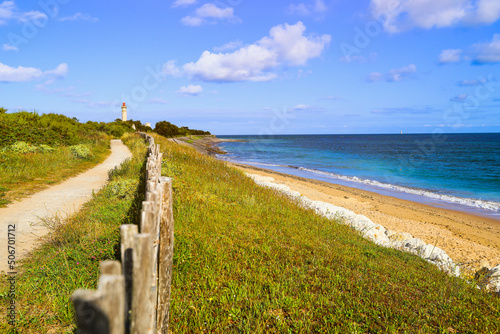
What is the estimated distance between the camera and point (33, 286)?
3.83 metres

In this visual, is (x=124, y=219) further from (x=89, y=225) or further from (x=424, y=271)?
(x=424, y=271)

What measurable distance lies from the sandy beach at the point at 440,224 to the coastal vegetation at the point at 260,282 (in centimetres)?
331

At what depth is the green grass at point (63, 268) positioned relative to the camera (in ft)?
10.8

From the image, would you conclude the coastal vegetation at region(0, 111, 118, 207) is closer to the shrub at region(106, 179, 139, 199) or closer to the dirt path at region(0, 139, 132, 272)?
the dirt path at region(0, 139, 132, 272)

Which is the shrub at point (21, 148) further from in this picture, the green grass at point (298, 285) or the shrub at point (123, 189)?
the green grass at point (298, 285)

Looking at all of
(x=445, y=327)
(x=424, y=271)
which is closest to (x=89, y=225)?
(x=445, y=327)

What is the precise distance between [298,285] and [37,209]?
702 centimetres

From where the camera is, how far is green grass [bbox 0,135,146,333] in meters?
3.30

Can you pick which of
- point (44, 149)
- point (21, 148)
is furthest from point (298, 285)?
point (44, 149)

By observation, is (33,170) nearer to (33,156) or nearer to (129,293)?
(33,156)

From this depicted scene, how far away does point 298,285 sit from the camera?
4.39m

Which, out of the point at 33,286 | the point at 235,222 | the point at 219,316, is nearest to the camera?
the point at 219,316

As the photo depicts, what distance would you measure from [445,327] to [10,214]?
9.02 metres

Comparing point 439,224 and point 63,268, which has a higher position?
point 63,268
